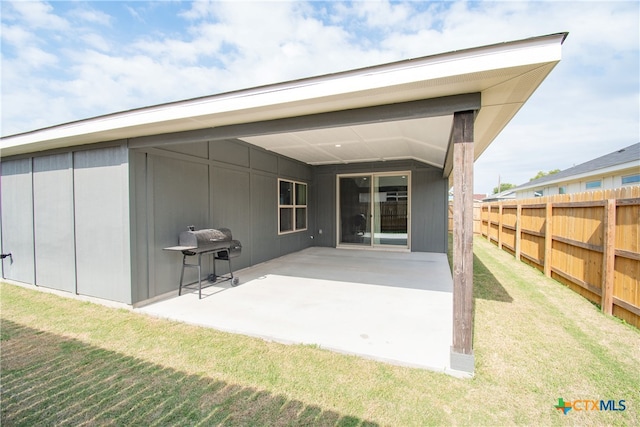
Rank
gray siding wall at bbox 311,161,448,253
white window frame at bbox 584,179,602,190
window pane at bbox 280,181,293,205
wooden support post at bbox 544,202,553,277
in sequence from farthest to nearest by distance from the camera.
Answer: white window frame at bbox 584,179,602,190 < gray siding wall at bbox 311,161,448,253 < window pane at bbox 280,181,293,205 < wooden support post at bbox 544,202,553,277

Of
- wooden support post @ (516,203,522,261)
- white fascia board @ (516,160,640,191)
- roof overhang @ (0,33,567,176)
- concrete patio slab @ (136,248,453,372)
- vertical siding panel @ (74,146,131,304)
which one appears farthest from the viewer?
white fascia board @ (516,160,640,191)

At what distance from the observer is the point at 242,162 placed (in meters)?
5.55

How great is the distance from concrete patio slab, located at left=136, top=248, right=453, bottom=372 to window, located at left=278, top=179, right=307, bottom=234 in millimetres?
1766

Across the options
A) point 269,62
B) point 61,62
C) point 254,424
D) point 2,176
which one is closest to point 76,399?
point 254,424

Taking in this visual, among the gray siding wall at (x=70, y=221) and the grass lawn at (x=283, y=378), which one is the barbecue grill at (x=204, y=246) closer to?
the gray siding wall at (x=70, y=221)

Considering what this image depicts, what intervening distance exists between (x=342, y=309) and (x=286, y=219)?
13.8 ft

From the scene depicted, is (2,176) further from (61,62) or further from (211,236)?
(211,236)

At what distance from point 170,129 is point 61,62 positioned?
4.84 metres

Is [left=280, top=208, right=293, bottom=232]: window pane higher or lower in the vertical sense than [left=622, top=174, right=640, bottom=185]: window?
lower

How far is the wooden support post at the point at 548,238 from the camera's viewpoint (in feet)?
16.8

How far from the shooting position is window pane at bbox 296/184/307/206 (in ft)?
26.1

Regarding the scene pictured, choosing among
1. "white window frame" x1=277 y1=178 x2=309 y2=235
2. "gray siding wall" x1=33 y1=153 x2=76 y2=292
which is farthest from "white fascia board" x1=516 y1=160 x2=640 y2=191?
"gray siding wall" x1=33 y1=153 x2=76 y2=292

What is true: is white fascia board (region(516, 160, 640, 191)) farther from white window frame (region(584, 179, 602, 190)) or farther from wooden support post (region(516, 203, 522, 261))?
wooden support post (region(516, 203, 522, 261))

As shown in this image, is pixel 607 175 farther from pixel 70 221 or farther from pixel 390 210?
pixel 70 221
